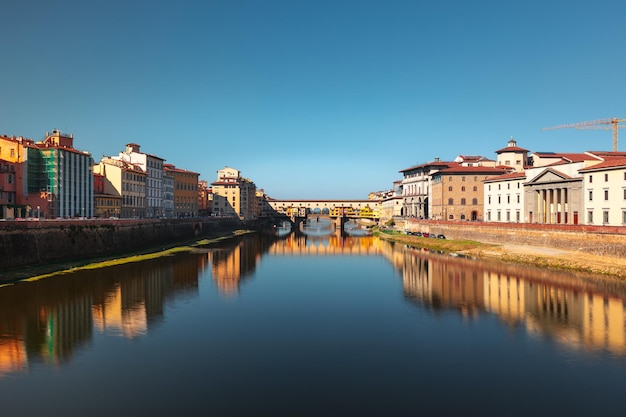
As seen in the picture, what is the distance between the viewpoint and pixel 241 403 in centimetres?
1641

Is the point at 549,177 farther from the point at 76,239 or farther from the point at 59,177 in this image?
the point at 59,177

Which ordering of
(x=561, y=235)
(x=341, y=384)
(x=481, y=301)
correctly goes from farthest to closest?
(x=561, y=235)
(x=481, y=301)
(x=341, y=384)

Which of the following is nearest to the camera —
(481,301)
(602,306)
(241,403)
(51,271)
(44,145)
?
(241,403)

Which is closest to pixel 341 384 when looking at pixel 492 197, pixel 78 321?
pixel 78 321

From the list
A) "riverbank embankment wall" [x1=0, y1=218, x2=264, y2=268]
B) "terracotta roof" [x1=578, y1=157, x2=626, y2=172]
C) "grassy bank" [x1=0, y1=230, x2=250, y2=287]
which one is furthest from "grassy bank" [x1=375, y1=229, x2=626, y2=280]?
"riverbank embankment wall" [x1=0, y1=218, x2=264, y2=268]

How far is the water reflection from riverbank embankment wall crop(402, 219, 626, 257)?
5.69 metres

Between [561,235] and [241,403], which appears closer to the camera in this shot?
[241,403]

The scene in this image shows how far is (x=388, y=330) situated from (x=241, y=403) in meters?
12.2

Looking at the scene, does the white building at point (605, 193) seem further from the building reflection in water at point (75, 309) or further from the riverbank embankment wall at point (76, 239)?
the riverbank embankment wall at point (76, 239)

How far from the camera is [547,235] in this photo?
2125 inches

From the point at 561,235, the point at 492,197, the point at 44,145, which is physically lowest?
the point at 561,235

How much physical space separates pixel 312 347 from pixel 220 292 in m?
16.8

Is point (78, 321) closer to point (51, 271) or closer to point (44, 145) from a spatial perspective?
point (51, 271)

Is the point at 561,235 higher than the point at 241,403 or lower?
higher
